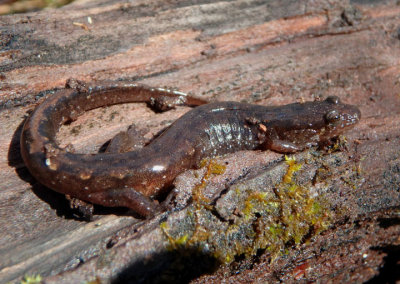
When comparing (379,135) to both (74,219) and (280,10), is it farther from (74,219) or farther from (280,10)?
(74,219)

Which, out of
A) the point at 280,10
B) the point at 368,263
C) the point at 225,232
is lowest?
the point at 368,263

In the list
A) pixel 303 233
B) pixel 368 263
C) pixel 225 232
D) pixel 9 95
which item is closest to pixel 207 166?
pixel 225 232

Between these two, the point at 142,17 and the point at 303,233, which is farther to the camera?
the point at 142,17

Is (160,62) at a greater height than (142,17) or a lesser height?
lesser

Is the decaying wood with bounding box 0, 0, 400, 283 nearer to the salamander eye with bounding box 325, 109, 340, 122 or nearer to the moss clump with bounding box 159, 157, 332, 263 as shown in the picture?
the moss clump with bounding box 159, 157, 332, 263

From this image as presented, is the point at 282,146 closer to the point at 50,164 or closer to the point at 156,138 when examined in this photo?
the point at 156,138

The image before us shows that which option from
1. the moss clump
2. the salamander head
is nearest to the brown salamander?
the salamander head

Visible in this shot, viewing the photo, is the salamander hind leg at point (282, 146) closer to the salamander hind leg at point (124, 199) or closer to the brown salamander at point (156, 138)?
the brown salamander at point (156, 138)

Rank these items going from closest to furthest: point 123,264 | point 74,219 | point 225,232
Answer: point 123,264 < point 225,232 < point 74,219
